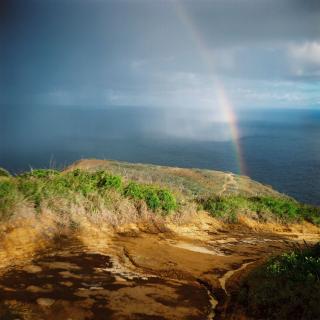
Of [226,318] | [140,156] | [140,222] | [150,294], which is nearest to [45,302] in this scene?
[150,294]

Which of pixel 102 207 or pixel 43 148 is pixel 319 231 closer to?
pixel 102 207

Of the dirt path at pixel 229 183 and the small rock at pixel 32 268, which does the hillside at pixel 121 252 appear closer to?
the small rock at pixel 32 268

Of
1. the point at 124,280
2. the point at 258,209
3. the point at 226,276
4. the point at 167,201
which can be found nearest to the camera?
the point at 124,280

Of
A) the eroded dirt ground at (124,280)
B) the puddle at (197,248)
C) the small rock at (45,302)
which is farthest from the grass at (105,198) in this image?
the small rock at (45,302)

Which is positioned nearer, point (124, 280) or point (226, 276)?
point (124, 280)

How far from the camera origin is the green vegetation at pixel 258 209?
15.0m

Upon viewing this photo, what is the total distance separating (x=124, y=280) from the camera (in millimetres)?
7027

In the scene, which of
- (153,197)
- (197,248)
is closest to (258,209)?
(153,197)

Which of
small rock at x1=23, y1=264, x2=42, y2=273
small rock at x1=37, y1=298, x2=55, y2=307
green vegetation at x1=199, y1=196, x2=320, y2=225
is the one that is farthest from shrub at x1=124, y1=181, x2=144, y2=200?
small rock at x1=37, y1=298, x2=55, y2=307

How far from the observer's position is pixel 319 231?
16.5 metres

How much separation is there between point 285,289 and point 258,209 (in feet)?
33.9

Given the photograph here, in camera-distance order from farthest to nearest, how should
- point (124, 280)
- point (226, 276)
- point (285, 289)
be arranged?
point (226, 276) < point (124, 280) < point (285, 289)

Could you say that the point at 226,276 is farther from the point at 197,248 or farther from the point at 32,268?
the point at 32,268

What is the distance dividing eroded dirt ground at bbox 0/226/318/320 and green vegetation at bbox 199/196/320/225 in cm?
456
